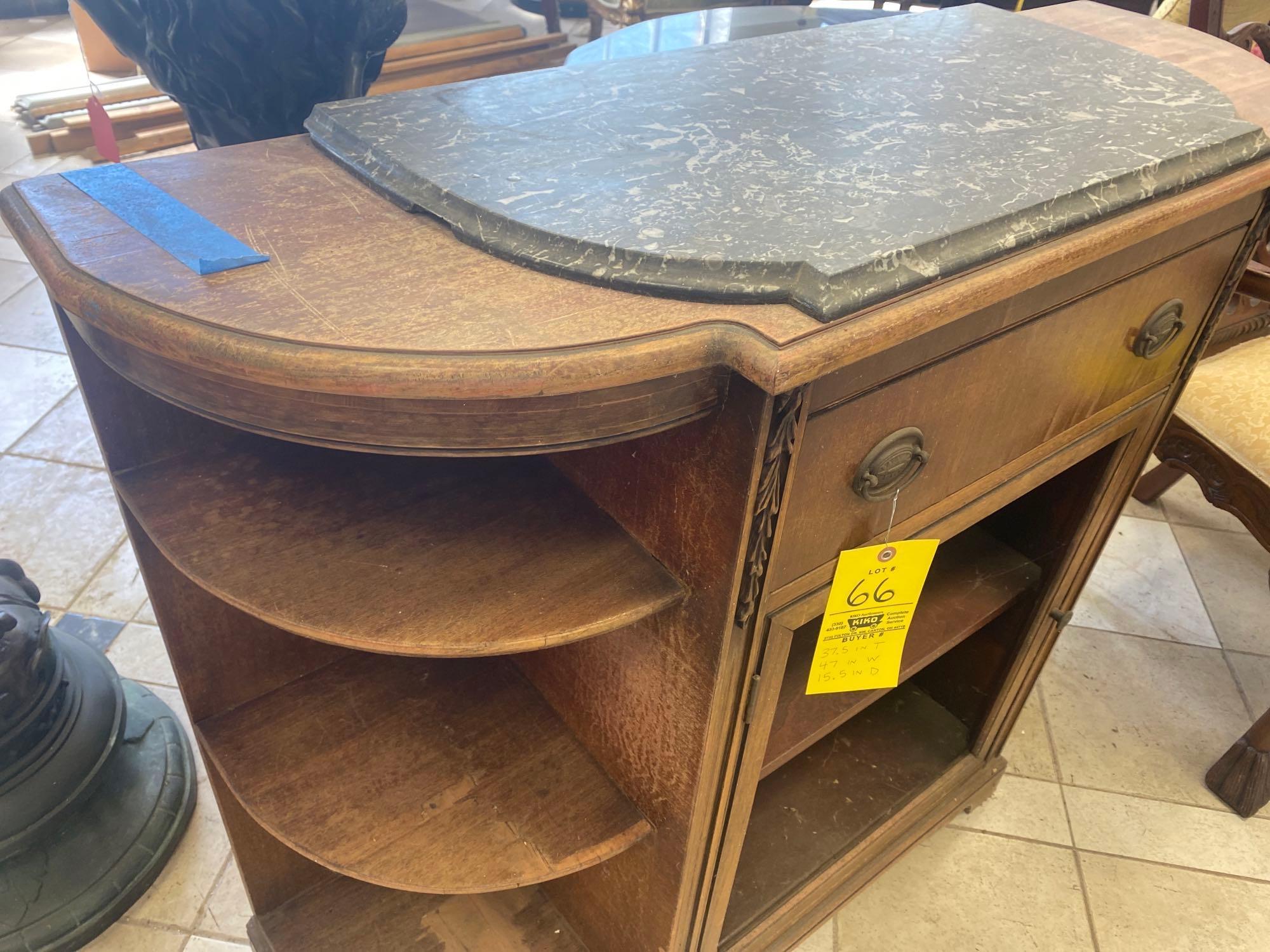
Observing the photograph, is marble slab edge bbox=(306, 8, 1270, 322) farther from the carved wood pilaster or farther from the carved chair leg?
the carved chair leg

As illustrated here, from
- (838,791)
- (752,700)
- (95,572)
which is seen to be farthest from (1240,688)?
(95,572)

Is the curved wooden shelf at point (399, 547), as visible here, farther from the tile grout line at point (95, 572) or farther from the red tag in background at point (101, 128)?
the tile grout line at point (95, 572)

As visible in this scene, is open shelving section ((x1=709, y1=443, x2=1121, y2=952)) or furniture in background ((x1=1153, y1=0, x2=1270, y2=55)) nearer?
open shelving section ((x1=709, y1=443, x2=1121, y2=952))

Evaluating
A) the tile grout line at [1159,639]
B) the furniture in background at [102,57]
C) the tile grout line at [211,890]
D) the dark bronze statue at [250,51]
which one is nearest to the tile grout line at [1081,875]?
the tile grout line at [1159,639]

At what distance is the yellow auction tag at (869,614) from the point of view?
2.60ft

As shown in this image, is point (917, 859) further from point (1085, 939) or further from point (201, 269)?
point (201, 269)

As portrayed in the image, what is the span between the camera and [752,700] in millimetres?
808

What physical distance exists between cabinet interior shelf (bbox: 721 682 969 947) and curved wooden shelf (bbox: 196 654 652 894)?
14.3 inches

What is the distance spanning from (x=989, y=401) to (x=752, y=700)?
0.33 meters

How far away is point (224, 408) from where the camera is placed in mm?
609

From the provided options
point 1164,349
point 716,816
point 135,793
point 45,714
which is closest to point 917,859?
point 716,816

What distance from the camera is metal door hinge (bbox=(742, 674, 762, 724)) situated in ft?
2.60

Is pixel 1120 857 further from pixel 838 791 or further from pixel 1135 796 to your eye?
pixel 838 791

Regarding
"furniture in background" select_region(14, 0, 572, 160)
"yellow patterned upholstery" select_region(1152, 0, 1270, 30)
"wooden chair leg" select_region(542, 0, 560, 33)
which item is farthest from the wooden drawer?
"wooden chair leg" select_region(542, 0, 560, 33)
